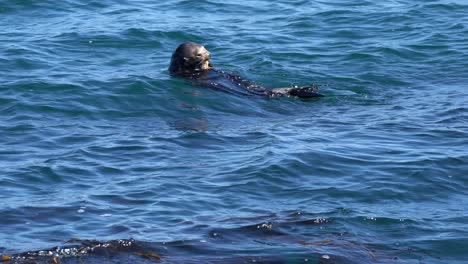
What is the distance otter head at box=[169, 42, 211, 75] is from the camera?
15.0 metres

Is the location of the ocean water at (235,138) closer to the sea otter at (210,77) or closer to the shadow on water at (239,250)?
the shadow on water at (239,250)

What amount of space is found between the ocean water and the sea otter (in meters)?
0.19

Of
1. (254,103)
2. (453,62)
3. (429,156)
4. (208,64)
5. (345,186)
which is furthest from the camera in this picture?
(453,62)

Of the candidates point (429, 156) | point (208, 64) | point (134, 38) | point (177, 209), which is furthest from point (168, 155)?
point (134, 38)

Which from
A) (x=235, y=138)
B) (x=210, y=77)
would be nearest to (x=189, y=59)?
(x=210, y=77)

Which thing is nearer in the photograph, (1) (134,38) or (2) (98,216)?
(2) (98,216)

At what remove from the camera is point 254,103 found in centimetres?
1395

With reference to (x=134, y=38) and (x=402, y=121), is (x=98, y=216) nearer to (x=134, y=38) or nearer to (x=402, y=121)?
(x=402, y=121)

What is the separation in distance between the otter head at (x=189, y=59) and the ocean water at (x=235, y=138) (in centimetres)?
34

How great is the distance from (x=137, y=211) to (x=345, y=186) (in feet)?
7.12

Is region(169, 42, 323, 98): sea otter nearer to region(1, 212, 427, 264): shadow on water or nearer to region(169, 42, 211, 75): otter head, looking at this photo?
region(169, 42, 211, 75): otter head

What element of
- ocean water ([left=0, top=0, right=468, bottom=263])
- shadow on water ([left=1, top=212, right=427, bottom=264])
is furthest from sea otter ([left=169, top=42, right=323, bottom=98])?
shadow on water ([left=1, top=212, right=427, bottom=264])

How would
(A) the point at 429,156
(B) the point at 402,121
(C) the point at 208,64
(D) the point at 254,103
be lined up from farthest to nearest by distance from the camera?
(C) the point at 208,64, (D) the point at 254,103, (B) the point at 402,121, (A) the point at 429,156

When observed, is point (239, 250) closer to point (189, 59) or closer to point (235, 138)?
point (235, 138)
